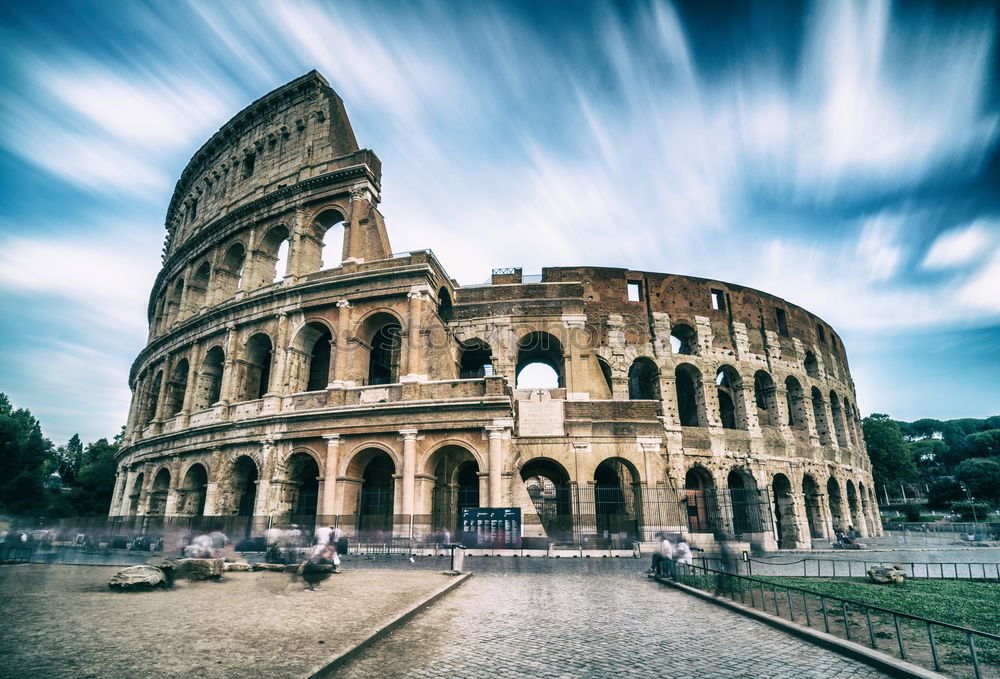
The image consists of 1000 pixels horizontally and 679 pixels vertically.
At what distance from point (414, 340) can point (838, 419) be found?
25846 millimetres

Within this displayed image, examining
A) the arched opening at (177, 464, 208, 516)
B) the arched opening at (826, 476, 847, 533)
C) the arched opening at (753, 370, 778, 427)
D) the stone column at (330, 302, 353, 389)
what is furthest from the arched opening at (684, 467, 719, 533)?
the arched opening at (177, 464, 208, 516)

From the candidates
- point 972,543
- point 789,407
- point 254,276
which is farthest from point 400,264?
point 972,543

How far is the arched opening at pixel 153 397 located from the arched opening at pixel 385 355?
12.2 meters

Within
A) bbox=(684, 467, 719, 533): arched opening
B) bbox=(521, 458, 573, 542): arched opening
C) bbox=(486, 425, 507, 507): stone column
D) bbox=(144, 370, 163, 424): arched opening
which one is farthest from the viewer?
bbox=(144, 370, 163, 424): arched opening

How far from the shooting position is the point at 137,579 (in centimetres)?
799

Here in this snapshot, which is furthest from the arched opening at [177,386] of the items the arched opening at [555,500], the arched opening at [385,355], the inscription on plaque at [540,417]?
the arched opening at [555,500]

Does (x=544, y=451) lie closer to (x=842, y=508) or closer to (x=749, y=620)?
(x=749, y=620)

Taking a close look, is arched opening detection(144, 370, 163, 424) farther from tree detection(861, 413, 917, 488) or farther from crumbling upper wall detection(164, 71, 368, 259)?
tree detection(861, 413, 917, 488)

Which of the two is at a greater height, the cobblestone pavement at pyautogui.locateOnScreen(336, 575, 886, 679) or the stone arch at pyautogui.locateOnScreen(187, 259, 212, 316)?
the stone arch at pyautogui.locateOnScreen(187, 259, 212, 316)

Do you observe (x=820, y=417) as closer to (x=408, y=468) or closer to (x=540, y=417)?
(x=540, y=417)

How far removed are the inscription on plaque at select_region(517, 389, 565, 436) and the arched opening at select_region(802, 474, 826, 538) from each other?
47.9 ft

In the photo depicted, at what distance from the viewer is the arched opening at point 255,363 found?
2064cm

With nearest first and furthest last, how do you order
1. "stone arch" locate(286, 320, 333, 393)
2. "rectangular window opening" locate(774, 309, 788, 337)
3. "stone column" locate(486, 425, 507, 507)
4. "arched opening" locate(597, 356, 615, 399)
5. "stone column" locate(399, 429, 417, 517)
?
"stone column" locate(486, 425, 507, 507), "stone column" locate(399, 429, 417, 517), "stone arch" locate(286, 320, 333, 393), "arched opening" locate(597, 356, 615, 399), "rectangular window opening" locate(774, 309, 788, 337)

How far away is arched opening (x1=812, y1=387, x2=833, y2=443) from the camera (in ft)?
89.1
